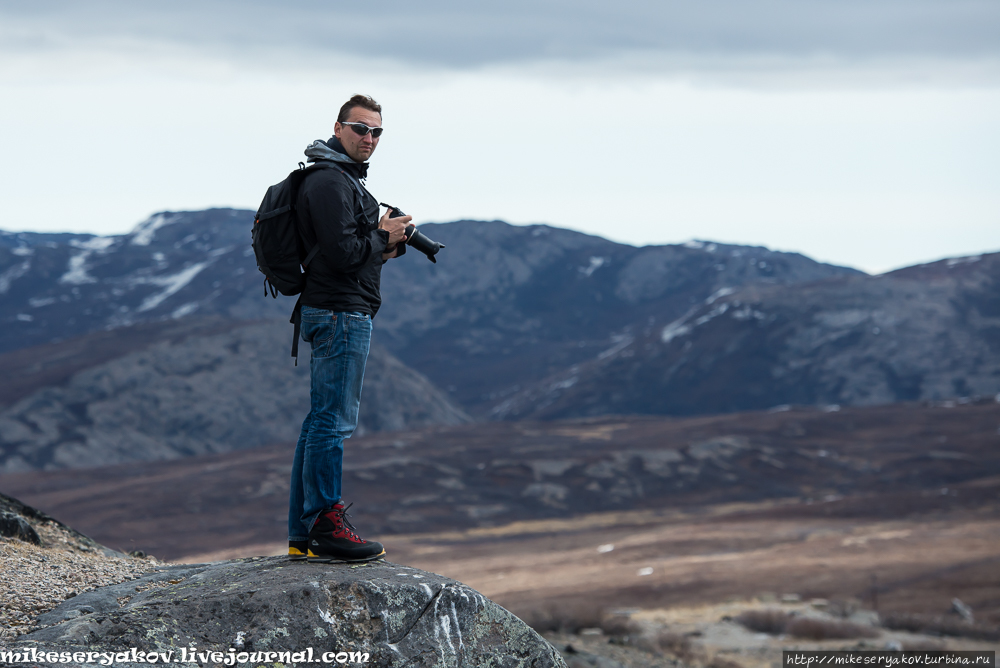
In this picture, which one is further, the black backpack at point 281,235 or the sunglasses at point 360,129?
the sunglasses at point 360,129

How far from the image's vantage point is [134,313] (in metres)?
105

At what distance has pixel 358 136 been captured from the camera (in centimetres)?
578

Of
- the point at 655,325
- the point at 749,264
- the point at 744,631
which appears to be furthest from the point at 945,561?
the point at 749,264

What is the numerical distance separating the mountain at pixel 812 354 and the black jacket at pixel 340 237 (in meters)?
73.7

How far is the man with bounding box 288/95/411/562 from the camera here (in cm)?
557

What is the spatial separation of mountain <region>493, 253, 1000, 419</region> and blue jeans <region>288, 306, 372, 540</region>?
242ft

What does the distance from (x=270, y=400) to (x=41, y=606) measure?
61991 millimetres

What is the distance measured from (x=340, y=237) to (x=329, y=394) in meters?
0.94

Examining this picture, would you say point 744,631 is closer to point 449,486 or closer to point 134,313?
point 449,486

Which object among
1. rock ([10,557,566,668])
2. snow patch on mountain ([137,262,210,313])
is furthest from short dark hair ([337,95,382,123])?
snow patch on mountain ([137,262,210,313])

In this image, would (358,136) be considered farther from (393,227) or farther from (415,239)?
(415,239)

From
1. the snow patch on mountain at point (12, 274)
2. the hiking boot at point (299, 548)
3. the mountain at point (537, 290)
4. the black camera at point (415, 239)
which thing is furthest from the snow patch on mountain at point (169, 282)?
the black camera at point (415, 239)

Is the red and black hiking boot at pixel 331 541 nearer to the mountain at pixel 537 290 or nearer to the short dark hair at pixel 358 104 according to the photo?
the short dark hair at pixel 358 104

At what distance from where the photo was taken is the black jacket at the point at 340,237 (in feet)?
17.9
